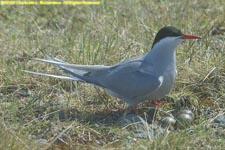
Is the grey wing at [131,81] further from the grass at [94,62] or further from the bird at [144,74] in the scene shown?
the grass at [94,62]

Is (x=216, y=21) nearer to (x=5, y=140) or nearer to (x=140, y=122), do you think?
(x=140, y=122)

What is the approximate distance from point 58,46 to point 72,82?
2.38 ft

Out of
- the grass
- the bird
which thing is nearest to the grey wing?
the bird

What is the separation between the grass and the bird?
177 mm

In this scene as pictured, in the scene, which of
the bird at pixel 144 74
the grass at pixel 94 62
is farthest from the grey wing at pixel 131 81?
the grass at pixel 94 62

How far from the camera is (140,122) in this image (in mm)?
3773

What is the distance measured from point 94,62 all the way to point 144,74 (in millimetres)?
615

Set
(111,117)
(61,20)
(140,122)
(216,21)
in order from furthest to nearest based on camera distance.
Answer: (61,20) < (216,21) < (111,117) < (140,122)

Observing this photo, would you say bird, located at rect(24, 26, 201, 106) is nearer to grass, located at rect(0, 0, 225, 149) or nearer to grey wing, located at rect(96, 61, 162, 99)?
grey wing, located at rect(96, 61, 162, 99)

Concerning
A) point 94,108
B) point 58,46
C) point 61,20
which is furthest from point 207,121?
point 61,20

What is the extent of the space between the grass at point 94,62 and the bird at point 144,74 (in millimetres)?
177

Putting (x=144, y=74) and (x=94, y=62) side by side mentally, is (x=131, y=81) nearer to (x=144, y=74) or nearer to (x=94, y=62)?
(x=144, y=74)

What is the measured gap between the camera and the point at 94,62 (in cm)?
451

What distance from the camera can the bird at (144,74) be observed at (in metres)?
3.95
